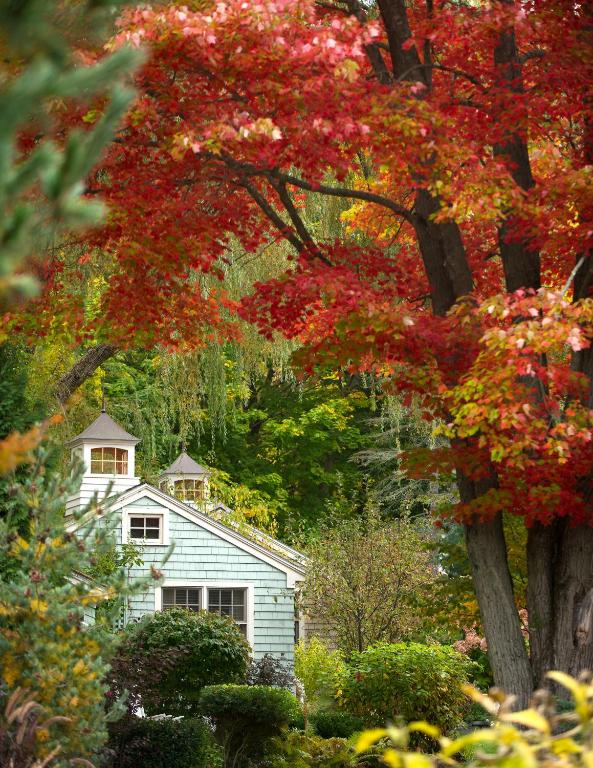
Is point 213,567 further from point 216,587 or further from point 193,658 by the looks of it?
point 193,658

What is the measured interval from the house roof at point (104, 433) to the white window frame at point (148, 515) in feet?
5.24

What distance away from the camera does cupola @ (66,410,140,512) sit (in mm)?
21078

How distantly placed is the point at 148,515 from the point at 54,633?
45.1 ft

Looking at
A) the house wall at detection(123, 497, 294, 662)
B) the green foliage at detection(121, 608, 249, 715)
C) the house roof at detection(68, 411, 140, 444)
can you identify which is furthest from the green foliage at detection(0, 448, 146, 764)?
the house roof at detection(68, 411, 140, 444)

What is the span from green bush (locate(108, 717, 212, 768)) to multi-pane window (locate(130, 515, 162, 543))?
950 cm

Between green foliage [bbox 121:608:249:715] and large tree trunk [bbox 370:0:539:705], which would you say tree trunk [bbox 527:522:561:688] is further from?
green foliage [bbox 121:608:249:715]

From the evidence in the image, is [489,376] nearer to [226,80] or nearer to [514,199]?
[514,199]

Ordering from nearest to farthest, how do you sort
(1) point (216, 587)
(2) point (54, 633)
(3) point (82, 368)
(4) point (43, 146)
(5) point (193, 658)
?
(4) point (43, 146), (2) point (54, 633), (5) point (193, 658), (3) point (82, 368), (1) point (216, 587)

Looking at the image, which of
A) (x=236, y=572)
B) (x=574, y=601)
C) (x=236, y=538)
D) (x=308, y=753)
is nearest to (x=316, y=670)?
(x=236, y=572)

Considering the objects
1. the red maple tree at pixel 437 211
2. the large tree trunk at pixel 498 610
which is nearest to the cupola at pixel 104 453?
the red maple tree at pixel 437 211

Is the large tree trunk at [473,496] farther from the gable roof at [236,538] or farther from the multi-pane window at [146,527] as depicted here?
the multi-pane window at [146,527]

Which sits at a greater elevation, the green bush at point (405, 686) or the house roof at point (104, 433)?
the house roof at point (104, 433)

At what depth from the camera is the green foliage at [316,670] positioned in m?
17.7

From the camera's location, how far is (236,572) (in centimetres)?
2059
